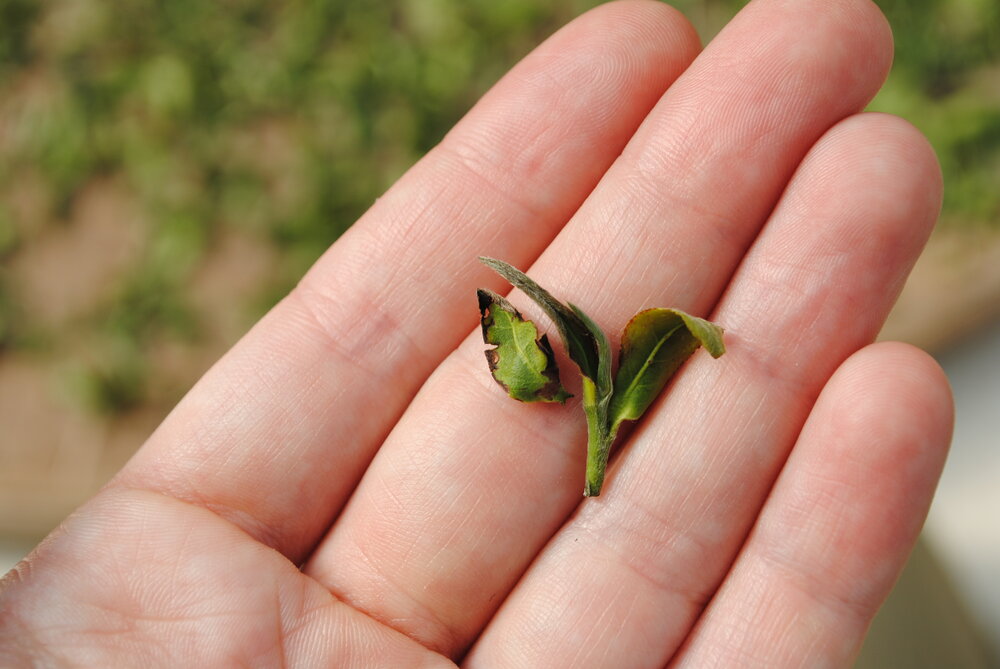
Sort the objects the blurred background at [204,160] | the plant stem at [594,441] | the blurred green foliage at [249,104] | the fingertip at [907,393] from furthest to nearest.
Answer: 1. the blurred green foliage at [249,104]
2. the blurred background at [204,160]
3. the plant stem at [594,441]
4. the fingertip at [907,393]

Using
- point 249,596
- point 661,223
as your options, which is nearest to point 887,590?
point 661,223

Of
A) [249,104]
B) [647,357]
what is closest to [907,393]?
[647,357]

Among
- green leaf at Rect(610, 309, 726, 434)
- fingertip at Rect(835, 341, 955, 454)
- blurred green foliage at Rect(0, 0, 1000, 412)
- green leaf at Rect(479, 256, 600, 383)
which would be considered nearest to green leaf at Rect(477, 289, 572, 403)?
green leaf at Rect(479, 256, 600, 383)

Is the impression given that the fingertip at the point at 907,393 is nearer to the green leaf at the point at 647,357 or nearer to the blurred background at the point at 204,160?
the green leaf at the point at 647,357

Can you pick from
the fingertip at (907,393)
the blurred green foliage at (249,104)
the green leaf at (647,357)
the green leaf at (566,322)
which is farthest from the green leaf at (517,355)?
the blurred green foliage at (249,104)

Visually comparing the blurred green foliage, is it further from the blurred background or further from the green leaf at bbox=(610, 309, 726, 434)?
the green leaf at bbox=(610, 309, 726, 434)

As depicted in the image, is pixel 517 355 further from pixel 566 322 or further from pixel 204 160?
pixel 204 160

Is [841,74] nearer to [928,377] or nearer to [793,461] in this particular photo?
[928,377]
